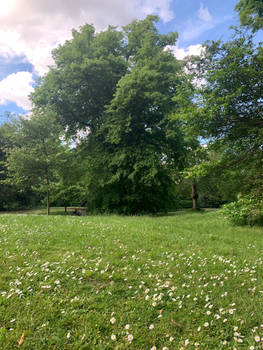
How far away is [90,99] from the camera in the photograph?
16625mm

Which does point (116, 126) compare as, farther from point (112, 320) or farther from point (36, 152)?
point (112, 320)

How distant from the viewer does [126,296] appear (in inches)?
113

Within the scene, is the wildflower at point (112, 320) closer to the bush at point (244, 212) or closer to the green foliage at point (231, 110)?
the green foliage at point (231, 110)

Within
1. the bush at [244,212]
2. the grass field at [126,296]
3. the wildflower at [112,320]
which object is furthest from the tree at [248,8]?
the wildflower at [112,320]

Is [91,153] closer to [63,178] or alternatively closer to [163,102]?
[63,178]

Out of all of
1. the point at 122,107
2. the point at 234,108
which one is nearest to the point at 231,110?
the point at 234,108

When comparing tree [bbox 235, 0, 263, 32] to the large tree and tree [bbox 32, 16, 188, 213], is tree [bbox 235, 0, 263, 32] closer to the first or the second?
the large tree

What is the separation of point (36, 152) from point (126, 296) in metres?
13.4

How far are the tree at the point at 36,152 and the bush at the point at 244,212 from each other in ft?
38.2

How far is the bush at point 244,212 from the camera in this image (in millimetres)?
Result: 8094

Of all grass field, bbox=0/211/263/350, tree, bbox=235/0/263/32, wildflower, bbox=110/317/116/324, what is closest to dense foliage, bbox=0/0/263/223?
tree, bbox=235/0/263/32

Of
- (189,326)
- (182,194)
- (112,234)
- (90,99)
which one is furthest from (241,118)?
(182,194)

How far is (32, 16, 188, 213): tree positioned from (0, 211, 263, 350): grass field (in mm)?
Answer: 8991

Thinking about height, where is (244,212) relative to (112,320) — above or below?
above
